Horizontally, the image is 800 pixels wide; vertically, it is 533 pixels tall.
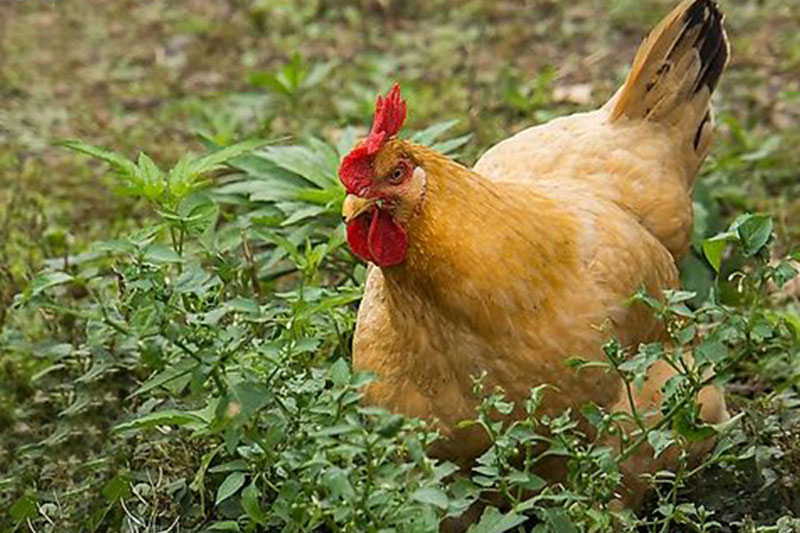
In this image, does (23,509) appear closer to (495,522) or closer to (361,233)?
(361,233)

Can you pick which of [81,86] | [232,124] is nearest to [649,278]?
[232,124]

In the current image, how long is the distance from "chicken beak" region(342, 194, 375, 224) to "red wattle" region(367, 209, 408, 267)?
3 centimetres

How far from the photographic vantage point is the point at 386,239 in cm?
294

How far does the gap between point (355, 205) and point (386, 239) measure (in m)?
0.10

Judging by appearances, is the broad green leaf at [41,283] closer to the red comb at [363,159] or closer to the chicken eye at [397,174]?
the red comb at [363,159]

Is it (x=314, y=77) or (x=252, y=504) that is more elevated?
(x=314, y=77)

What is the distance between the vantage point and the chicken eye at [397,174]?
9.68 feet

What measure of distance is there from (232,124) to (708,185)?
1913mm

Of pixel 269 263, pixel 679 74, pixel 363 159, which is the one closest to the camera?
pixel 363 159

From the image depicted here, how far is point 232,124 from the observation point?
5.43 meters

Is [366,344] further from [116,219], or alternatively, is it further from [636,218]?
[116,219]

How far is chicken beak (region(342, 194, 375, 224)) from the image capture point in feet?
9.61

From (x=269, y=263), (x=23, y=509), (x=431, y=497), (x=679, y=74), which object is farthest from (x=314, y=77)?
(x=431, y=497)

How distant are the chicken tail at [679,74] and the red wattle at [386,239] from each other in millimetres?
1096
